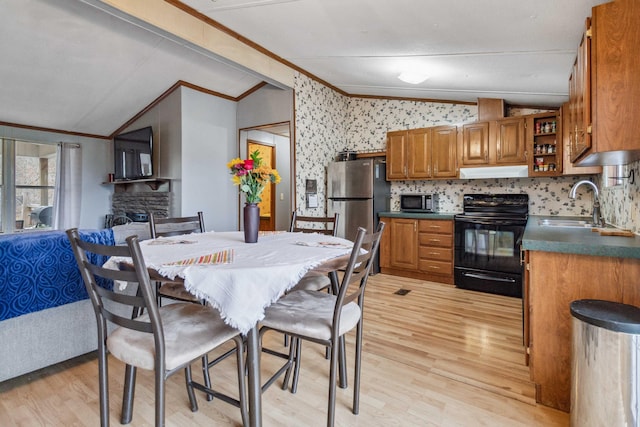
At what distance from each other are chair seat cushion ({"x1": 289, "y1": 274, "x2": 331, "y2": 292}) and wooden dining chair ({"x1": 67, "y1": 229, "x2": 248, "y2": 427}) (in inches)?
27.8

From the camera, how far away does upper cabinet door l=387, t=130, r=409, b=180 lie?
4805mm

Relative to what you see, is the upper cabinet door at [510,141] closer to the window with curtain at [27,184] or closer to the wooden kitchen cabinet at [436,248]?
the wooden kitchen cabinet at [436,248]

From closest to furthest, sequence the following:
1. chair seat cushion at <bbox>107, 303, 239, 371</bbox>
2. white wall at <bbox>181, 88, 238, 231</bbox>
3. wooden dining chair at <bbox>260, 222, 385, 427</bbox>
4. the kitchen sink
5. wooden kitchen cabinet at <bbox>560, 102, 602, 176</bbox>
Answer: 1. chair seat cushion at <bbox>107, 303, 239, 371</bbox>
2. wooden dining chair at <bbox>260, 222, 385, 427</bbox>
3. the kitchen sink
4. wooden kitchen cabinet at <bbox>560, 102, 602, 176</bbox>
5. white wall at <bbox>181, 88, 238, 231</bbox>

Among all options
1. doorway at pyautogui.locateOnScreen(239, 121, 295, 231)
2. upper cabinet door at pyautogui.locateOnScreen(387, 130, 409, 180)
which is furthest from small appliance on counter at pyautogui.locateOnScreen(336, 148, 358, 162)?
doorway at pyautogui.locateOnScreen(239, 121, 295, 231)

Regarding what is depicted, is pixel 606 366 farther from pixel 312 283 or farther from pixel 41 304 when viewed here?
pixel 41 304

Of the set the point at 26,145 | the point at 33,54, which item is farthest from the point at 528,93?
the point at 26,145

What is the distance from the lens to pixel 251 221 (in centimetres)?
201

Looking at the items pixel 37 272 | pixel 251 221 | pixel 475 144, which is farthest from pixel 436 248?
pixel 37 272

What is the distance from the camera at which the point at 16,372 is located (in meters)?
1.92

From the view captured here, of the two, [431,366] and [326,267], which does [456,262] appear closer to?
[431,366]

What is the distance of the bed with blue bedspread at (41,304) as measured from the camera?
73.1 inches

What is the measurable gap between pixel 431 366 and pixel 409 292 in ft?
5.68

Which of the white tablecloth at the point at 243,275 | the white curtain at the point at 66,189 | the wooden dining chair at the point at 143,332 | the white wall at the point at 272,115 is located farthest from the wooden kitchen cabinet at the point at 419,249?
the white curtain at the point at 66,189

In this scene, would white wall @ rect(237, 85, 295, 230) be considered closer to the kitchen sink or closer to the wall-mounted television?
the wall-mounted television
